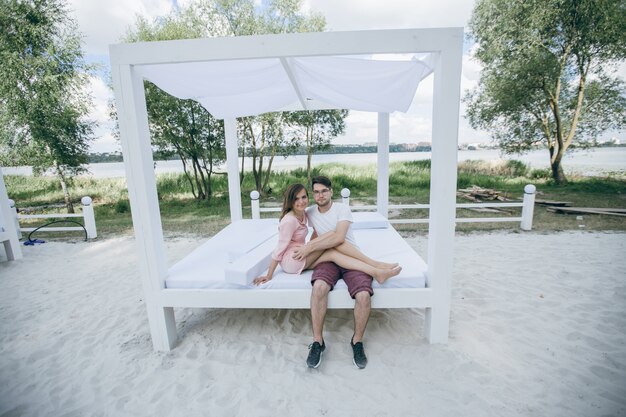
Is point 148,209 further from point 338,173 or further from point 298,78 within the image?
point 338,173

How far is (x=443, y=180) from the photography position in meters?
2.56

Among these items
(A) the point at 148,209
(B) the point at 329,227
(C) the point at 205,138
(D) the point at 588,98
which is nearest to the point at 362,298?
(B) the point at 329,227

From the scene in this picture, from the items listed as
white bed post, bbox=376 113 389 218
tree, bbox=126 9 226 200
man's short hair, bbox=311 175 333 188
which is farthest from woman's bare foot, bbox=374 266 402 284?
tree, bbox=126 9 226 200

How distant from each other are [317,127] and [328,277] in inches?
381

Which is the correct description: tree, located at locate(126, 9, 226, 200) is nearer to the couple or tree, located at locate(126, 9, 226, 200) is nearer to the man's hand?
the couple

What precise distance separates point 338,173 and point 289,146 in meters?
3.39

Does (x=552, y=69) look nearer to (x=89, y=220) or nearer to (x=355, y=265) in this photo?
(x=355, y=265)

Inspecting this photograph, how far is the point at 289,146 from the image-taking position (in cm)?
1173

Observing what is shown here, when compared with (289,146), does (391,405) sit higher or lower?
lower

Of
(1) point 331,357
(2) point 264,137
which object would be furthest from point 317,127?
(1) point 331,357

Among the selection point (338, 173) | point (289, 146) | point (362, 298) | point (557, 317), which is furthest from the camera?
point (338, 173)

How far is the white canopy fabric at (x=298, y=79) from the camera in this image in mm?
2916

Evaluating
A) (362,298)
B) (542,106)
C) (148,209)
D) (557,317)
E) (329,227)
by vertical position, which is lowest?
(557,317)

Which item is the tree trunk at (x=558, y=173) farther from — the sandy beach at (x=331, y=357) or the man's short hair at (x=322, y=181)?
the man's short hair at (x=322, y=181)
